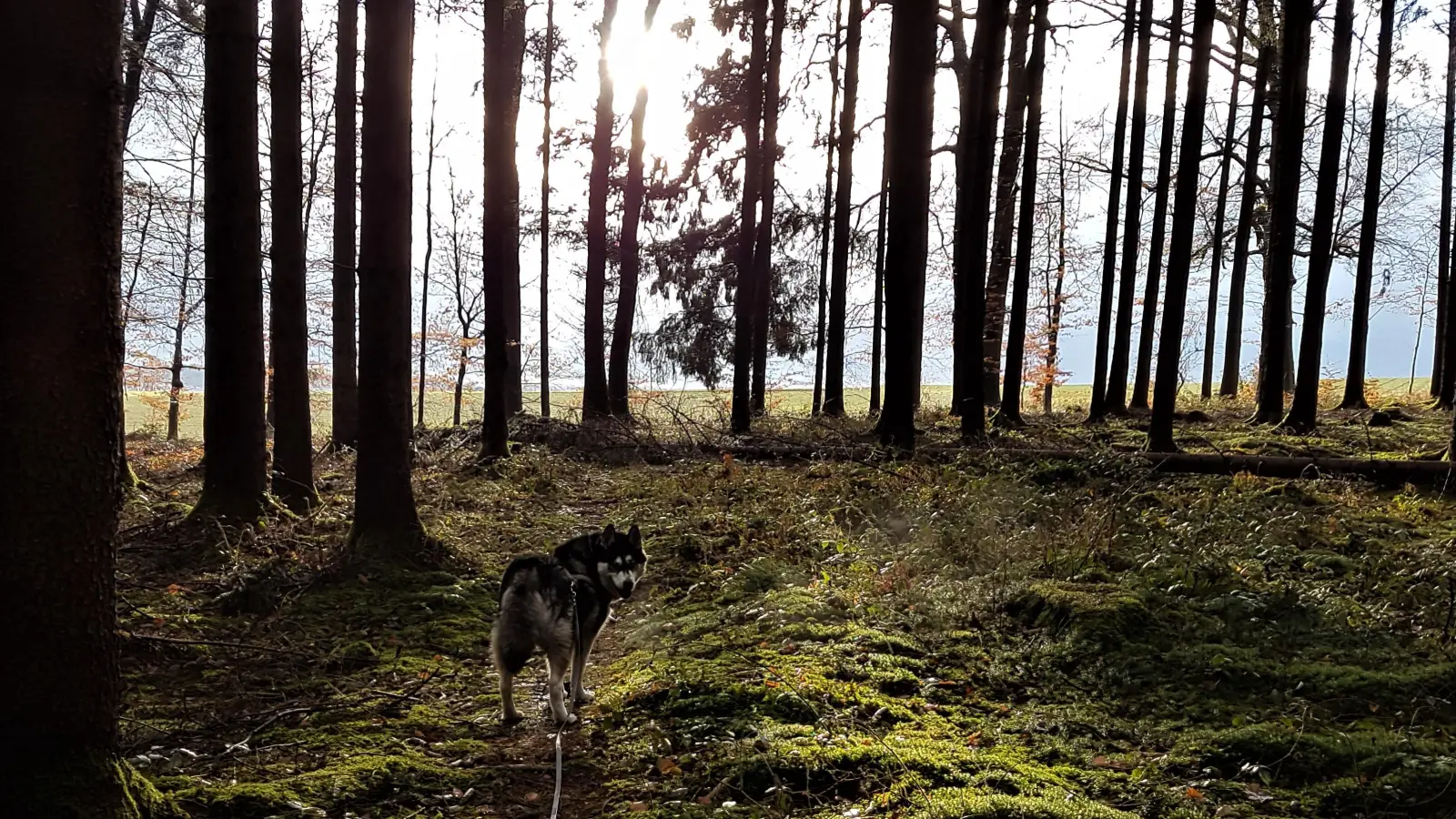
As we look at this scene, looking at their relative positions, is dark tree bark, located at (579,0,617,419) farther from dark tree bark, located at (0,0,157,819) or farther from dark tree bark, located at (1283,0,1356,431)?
dark tree bark, located at (0,0,157,819)

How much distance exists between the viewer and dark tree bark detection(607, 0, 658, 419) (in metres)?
21.2

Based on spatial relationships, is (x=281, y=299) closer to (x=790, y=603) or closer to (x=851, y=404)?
(x=790, y=603)

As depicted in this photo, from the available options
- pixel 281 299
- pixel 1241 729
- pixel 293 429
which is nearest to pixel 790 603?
pixel 1241 729

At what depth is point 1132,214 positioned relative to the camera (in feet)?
65.3

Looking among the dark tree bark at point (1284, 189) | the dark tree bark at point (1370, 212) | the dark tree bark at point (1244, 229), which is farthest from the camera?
the dark tree bark at point (1244, 229)

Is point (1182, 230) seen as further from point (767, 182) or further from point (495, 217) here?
point (495, 217)

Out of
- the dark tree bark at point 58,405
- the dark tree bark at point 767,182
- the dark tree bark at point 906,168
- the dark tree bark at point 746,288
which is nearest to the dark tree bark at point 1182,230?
the dark tree bark at point 906,168

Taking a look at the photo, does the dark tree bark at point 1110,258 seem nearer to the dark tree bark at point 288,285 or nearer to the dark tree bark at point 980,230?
the dark tree bark at point 980,230

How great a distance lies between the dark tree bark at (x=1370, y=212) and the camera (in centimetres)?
1991

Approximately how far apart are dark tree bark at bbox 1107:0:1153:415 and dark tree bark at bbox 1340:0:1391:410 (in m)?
5.28

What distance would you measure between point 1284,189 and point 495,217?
1536 cm

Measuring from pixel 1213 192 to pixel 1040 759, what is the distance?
102 ft

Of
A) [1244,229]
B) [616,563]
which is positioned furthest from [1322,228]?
[616,563]

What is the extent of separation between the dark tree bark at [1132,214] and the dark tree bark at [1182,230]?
3.08m
